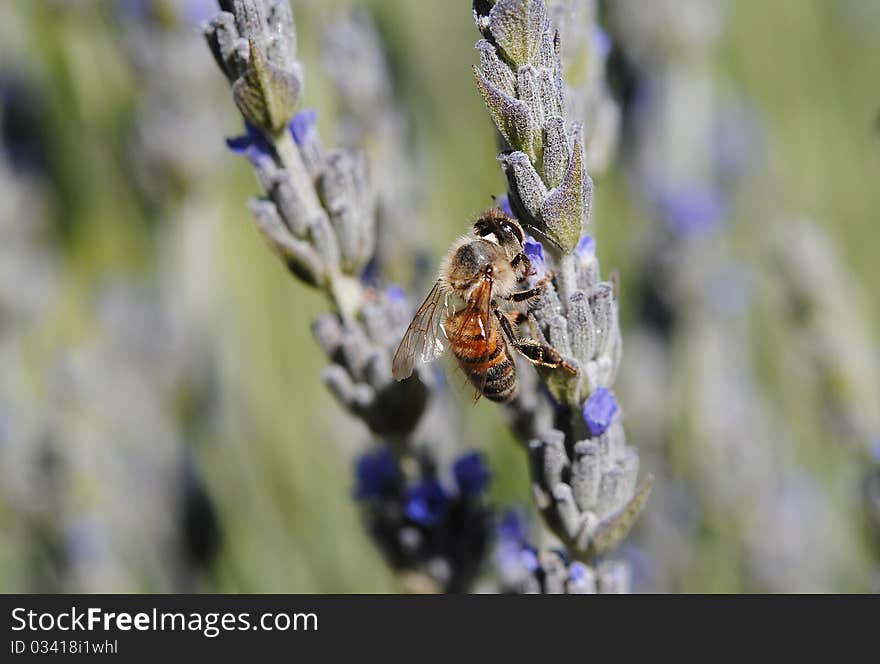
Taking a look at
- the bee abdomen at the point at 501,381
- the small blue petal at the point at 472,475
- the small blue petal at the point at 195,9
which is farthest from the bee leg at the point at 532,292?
the small blue petal at the point at 195,9

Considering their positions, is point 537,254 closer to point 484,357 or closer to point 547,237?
point 547,237

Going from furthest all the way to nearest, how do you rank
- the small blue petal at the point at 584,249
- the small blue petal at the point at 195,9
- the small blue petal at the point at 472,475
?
the small blue petal at the point at 195,9 → the small blue petal at the point at 472,475 → the small blue petal at the point at 584,249

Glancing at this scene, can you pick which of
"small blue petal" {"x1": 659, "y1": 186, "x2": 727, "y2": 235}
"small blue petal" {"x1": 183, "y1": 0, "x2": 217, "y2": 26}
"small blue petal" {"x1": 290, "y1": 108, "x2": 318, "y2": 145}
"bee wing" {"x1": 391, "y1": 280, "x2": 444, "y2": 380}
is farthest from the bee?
"small blue petal" {"x1": 183, "y1": 0, "x2": 217, "y2": 26}

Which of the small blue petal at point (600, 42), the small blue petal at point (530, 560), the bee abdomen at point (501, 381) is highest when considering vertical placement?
the small blue petal at point (600, 42)

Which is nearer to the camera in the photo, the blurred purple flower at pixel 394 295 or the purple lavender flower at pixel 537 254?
the purple lavender flower at pixel 537 254

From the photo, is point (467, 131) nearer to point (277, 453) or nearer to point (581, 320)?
point (277, 453)

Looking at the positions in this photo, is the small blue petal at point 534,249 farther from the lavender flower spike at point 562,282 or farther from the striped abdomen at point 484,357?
the striped abdomen at point 484,357
